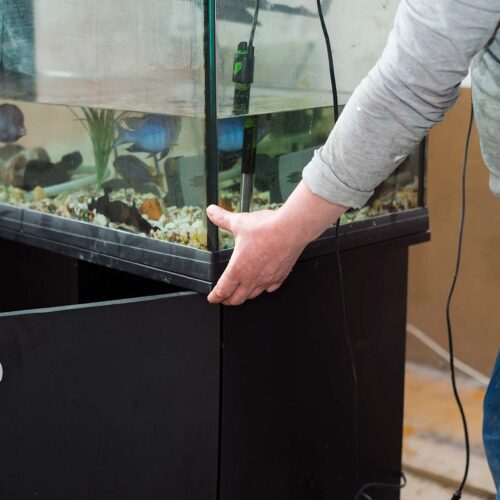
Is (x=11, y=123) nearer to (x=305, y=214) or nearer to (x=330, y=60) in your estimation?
(x=330, y=60)

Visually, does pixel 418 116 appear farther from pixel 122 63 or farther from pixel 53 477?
pixel 53 477

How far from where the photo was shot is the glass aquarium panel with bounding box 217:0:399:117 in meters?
1.18

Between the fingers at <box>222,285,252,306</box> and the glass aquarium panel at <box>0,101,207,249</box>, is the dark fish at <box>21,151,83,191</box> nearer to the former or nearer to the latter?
the glass aquarium panel at <box>0,101,207,249</box>

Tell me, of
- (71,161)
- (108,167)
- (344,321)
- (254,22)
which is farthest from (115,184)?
(344,321)

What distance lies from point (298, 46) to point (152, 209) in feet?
1.18

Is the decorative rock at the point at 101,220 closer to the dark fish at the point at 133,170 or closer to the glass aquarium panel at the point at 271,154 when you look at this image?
the dark fish at the point at 133,170

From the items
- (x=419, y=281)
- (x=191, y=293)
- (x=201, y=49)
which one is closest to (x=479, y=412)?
(x=419, y=281)

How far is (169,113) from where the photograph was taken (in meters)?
1.23

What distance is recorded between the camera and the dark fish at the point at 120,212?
1300 mm

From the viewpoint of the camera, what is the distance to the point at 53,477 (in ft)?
3.71

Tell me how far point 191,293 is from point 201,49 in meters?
0.36

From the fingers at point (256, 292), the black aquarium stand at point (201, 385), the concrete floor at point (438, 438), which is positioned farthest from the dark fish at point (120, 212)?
the concrete floor at point (438, 438)

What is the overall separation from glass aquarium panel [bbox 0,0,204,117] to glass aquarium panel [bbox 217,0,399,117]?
0.18ft

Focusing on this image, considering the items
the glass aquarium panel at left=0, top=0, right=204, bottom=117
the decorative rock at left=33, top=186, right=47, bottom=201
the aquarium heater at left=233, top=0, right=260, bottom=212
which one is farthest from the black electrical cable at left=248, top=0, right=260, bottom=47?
the decorative rock at left=33, top=186, right=47, bottom=201
